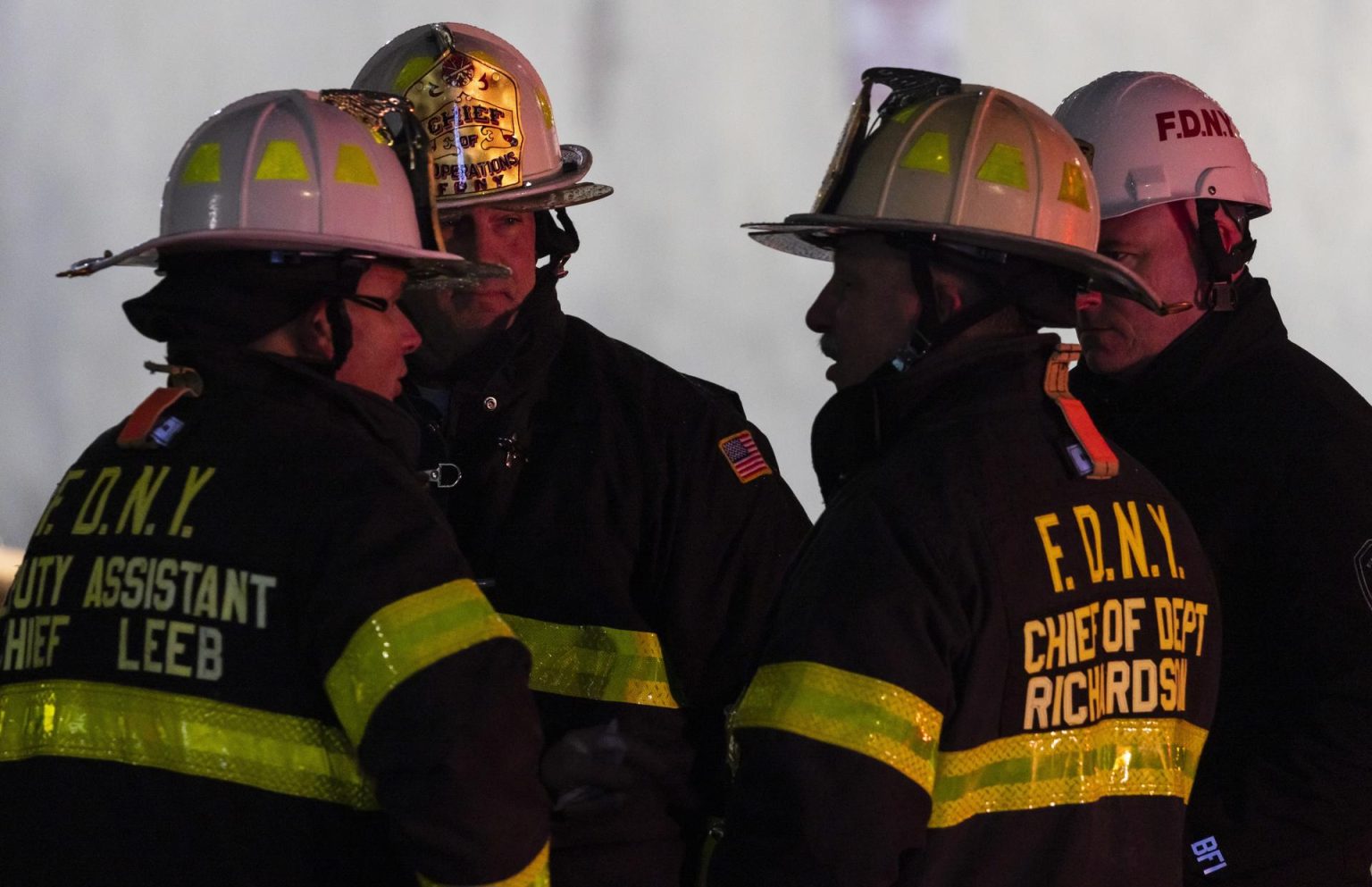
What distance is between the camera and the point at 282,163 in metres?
2.03

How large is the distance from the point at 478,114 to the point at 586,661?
1038 millimetres

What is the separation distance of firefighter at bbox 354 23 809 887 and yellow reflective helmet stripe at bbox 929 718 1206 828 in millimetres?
605

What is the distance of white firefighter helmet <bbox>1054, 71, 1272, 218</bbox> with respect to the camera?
119 inches

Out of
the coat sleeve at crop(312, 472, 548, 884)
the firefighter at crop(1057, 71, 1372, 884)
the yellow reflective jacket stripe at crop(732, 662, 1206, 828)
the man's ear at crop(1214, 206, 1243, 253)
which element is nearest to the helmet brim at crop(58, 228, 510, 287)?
the coat sleeve at crop(312, 472, 548, 884)

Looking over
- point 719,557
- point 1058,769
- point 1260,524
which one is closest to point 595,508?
point 719,557

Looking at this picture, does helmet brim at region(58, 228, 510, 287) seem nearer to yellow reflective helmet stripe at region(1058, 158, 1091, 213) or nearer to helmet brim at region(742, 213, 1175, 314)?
helmet brim at region(742, 213, 1175, 314)

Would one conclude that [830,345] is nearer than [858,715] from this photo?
No

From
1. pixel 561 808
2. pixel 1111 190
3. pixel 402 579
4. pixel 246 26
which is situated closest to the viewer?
pixel 402 579

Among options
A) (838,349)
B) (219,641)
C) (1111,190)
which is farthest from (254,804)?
(1111,190)

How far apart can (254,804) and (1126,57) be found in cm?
648

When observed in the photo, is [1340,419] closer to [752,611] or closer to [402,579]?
[752,611]

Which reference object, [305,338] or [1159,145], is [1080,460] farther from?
[1159,145]

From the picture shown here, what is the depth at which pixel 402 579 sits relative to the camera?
1.71 m

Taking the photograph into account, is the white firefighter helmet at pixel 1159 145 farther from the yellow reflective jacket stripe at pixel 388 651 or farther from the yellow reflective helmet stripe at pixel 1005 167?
the yellow reflective jacket stripe at pixel 388 651
